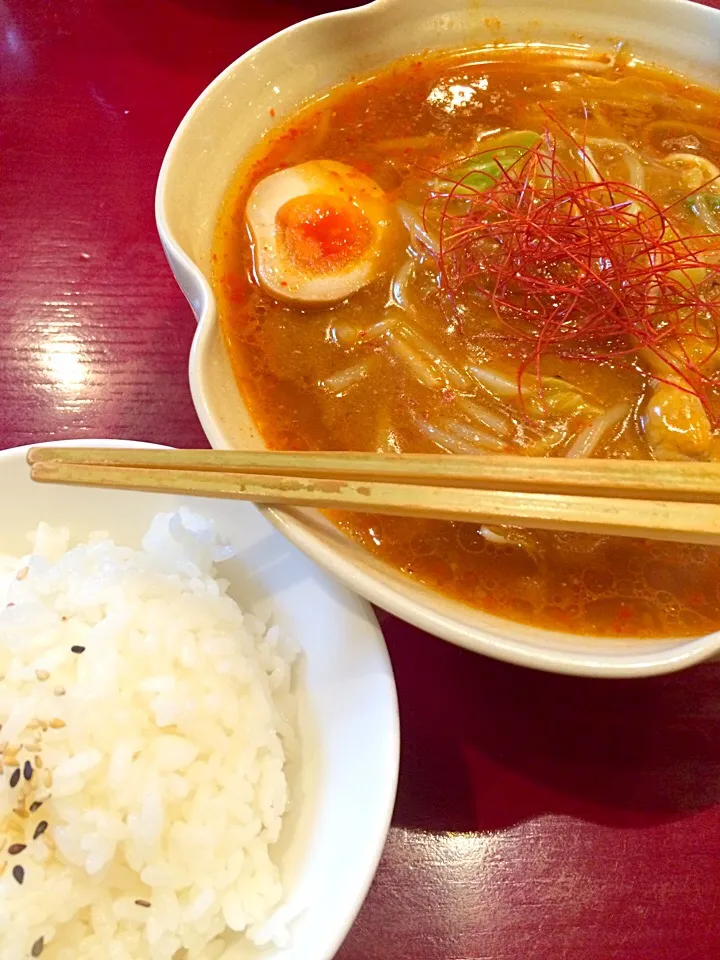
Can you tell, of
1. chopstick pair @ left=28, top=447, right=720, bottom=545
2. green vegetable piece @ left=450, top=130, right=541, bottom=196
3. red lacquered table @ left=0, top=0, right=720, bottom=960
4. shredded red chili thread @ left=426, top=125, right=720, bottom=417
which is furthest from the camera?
green vegetable piece @ left=450, top=130, right=541, bottom=196

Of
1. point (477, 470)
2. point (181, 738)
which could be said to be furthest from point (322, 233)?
point (181, 738)

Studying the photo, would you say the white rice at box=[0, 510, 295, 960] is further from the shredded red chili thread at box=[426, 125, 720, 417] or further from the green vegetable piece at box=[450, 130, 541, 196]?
the green vegetable piece at box=[450, 130, 541, 196]

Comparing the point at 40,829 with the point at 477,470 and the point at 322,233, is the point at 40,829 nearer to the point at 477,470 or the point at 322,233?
the point at 477,470

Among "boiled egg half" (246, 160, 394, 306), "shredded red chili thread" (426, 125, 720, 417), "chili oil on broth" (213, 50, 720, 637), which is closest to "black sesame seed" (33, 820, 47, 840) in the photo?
"chili oil on broth" (213, 50, 720, 637)

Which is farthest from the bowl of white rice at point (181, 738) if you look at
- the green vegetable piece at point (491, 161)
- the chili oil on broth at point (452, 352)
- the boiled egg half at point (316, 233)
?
the green vegetable piece at point (491, 161)

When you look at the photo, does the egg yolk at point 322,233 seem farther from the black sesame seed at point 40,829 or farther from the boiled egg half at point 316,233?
the black sesame seed at point 40,829

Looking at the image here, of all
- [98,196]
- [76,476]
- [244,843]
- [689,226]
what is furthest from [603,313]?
[98,196]
